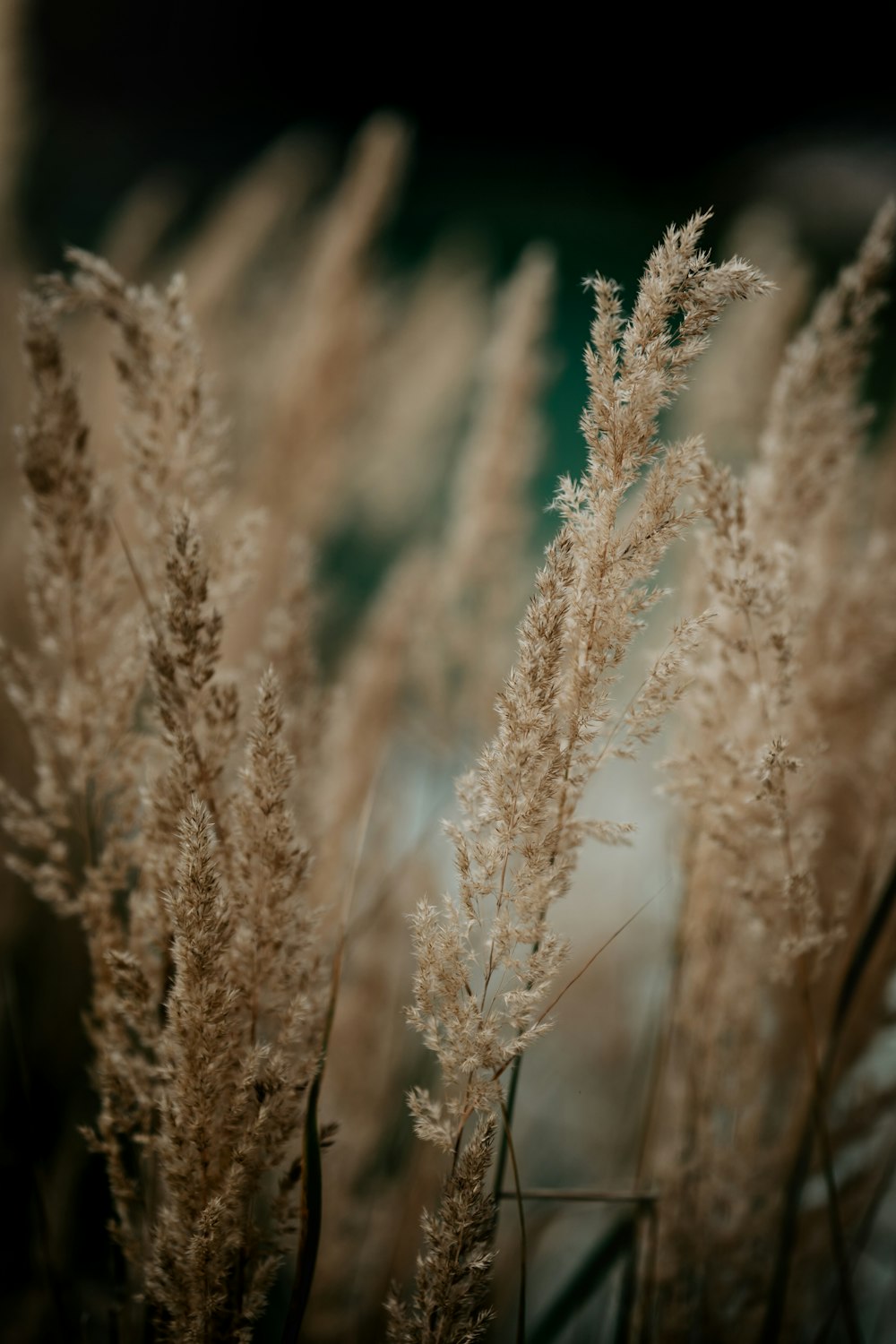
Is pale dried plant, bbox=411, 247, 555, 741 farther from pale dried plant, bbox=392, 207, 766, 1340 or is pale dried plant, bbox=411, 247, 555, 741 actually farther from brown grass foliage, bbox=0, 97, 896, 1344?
pale dried plant, bbox=392, 207, 766, 1340

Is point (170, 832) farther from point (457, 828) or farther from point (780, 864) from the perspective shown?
point (780, 864)

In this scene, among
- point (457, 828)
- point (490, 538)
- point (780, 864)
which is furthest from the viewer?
point (490, 538)

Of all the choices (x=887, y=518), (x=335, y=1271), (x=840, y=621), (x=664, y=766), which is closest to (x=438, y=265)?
(x=887, y=518)

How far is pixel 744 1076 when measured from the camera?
87 centimetres

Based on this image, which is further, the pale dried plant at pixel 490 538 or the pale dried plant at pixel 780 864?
the pale dried plant at pixel 490 538

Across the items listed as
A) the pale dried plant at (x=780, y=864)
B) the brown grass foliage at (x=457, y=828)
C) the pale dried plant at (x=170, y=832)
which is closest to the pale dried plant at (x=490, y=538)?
the brown grass foliage at (x=457, y=828)

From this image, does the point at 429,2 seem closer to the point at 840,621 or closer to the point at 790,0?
the point at 790,0

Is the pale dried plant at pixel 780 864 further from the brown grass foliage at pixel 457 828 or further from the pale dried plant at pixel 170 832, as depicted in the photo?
the pale dried plant at pixel 170 832

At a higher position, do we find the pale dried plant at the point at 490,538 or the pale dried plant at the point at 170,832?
the pale dried plant at the point at 490,538

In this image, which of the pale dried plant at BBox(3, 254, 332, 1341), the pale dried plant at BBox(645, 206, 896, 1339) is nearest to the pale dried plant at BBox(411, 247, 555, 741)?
the pale dried plant at BBox(645, 206, 896, 1339)

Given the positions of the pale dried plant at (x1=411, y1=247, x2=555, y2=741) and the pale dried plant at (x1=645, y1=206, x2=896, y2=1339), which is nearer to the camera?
the pale dried plant at (x1=645, y1=206, x2=896, y2=1339)

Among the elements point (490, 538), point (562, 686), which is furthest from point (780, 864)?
point (490, 538)

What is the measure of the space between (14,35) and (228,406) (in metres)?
0.93

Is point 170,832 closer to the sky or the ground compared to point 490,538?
closer to the ground
